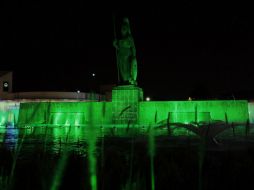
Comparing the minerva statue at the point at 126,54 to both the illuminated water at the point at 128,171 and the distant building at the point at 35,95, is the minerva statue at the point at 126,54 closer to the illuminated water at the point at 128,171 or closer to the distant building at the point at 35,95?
the illuminated water at the point at 128,171

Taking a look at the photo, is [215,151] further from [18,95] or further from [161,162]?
[18,95]

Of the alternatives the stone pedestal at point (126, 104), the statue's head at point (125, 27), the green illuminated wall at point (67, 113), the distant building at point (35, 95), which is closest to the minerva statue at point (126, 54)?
the statue's head at point (125, 27)

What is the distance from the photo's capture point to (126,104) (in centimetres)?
1803

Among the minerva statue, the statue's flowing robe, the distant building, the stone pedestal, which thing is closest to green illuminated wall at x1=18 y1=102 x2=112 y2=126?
the stone pedestal

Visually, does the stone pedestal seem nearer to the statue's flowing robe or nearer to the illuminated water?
the statue's flowing robe

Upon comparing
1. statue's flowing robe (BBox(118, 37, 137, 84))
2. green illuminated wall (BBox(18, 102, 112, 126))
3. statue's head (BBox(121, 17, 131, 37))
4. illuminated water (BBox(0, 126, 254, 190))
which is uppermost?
statue's head (BBox(121, 17, 131, 37))

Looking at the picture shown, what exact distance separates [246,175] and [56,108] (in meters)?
15.8

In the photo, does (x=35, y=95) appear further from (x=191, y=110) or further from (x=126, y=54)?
(x=191, y=110)

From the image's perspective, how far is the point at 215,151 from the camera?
790 cm

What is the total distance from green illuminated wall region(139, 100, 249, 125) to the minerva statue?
174 cm

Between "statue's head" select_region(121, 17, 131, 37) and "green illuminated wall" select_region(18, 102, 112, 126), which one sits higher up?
"statue's head" select_region(121, 17, 131, 37)

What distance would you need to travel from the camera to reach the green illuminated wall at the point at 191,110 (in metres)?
17.5

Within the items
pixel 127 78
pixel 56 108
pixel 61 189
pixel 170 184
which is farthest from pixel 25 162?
pixel 56 108

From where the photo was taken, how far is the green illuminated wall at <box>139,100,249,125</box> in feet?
57.5
